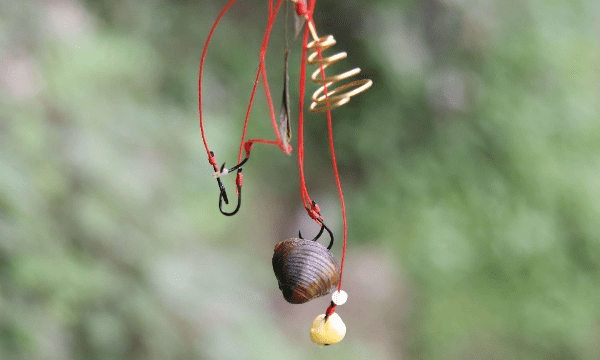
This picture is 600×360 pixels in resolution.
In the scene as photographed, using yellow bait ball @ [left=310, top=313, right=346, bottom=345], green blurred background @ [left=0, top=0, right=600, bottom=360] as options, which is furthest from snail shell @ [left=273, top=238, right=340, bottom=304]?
green blurred background @ [left=0, top=0, right=600, bottom=360]

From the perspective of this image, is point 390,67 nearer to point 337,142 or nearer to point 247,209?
point 337,142

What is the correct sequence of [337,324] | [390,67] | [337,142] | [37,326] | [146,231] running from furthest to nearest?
[337,142] < [390,67] < [146,231] < [37,326] < [337,324]

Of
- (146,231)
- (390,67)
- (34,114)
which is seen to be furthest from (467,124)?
(34,114)

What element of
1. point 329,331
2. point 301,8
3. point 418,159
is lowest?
point 418,159

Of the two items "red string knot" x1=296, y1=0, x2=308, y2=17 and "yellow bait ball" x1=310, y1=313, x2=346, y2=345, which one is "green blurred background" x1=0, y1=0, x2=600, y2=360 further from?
"red string knot" x1=296, y1=0, x2=308, y2=17

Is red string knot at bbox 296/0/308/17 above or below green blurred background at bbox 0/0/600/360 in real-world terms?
above

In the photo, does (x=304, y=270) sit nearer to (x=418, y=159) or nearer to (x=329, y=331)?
(x=329, y=331)

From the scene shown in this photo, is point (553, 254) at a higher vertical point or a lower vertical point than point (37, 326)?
lower

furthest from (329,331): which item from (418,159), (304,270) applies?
(418,159)

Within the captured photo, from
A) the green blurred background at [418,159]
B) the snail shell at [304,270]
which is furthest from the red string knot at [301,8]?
the green blurred background at [418,159]
